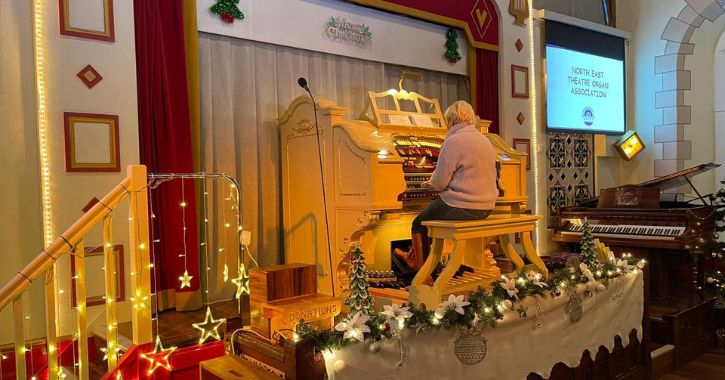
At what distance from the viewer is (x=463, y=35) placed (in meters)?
5.79

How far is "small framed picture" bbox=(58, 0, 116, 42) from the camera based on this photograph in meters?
3.33

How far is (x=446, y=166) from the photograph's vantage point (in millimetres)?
3133

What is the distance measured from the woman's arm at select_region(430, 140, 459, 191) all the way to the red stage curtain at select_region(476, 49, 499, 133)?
2815 millimetres

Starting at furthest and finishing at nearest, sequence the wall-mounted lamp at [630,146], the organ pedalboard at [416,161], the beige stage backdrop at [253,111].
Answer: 1. the wall-mounted lamp at [630,146]
2. the beige stage backdrop at [253,111]
3. the organ pedalboard at [416,161]

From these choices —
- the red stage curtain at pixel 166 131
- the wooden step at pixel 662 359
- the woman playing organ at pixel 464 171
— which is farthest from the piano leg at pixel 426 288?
the wooden step at pixel 662 359

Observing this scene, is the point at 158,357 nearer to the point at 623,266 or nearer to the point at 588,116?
the point at 623,266

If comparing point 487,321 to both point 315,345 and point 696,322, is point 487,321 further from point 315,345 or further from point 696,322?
point 696,322

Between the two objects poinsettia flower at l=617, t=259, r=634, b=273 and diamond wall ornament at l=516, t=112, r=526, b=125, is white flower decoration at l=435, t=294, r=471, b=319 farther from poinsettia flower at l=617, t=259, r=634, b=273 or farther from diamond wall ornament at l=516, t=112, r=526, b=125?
diamond wall ornament at l=516, t=112, r=526, b=125

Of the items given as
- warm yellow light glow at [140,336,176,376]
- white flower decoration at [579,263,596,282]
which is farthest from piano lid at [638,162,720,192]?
warm yellow light glow at [140,336,176,376]

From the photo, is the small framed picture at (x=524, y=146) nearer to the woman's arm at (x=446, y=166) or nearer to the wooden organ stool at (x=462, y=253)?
the wooden organ stool at (x=462, y=253)

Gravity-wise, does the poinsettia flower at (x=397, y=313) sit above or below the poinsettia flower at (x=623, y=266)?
above

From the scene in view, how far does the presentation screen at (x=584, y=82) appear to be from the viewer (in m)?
6.40

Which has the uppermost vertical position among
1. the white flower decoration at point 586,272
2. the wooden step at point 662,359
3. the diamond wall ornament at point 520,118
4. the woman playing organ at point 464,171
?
the diamond wall ornament at point 520,118

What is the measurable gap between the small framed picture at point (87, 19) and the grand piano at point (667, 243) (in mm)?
4266
